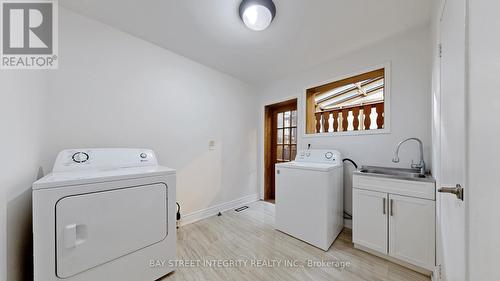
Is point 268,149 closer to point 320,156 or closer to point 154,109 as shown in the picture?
point 320,156

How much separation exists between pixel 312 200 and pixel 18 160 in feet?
7.66

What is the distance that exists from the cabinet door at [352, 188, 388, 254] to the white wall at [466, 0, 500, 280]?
1.20 metres

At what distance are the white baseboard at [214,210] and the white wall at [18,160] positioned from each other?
1.32m

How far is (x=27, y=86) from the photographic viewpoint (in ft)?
4.01

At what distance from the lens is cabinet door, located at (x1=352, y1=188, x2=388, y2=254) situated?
1.61 metres

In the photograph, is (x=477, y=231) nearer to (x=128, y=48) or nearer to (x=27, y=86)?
(x=27, y=86)

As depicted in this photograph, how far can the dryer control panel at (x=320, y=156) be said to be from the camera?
2174mm

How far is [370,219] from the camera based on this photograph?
66.7 inches

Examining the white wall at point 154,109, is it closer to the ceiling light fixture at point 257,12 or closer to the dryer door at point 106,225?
the dryer door at point 106,225

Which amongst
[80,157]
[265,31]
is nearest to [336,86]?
[265,31]

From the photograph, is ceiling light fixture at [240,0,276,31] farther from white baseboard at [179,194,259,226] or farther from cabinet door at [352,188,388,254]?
white baseboard at [179,194,259,226]

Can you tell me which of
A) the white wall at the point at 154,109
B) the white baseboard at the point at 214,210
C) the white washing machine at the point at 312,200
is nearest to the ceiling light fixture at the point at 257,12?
the white wall at the point at 154,109

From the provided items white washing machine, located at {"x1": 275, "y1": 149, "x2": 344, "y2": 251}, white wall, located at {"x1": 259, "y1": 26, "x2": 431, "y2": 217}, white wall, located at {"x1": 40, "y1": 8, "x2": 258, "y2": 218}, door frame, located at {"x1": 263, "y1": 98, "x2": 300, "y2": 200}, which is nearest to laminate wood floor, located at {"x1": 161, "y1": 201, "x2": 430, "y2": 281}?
white washing machine, located at {"x1": 275, "y1": 149, "x2": 344, "y2": 251}

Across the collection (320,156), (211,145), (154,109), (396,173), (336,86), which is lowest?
(396,173)
